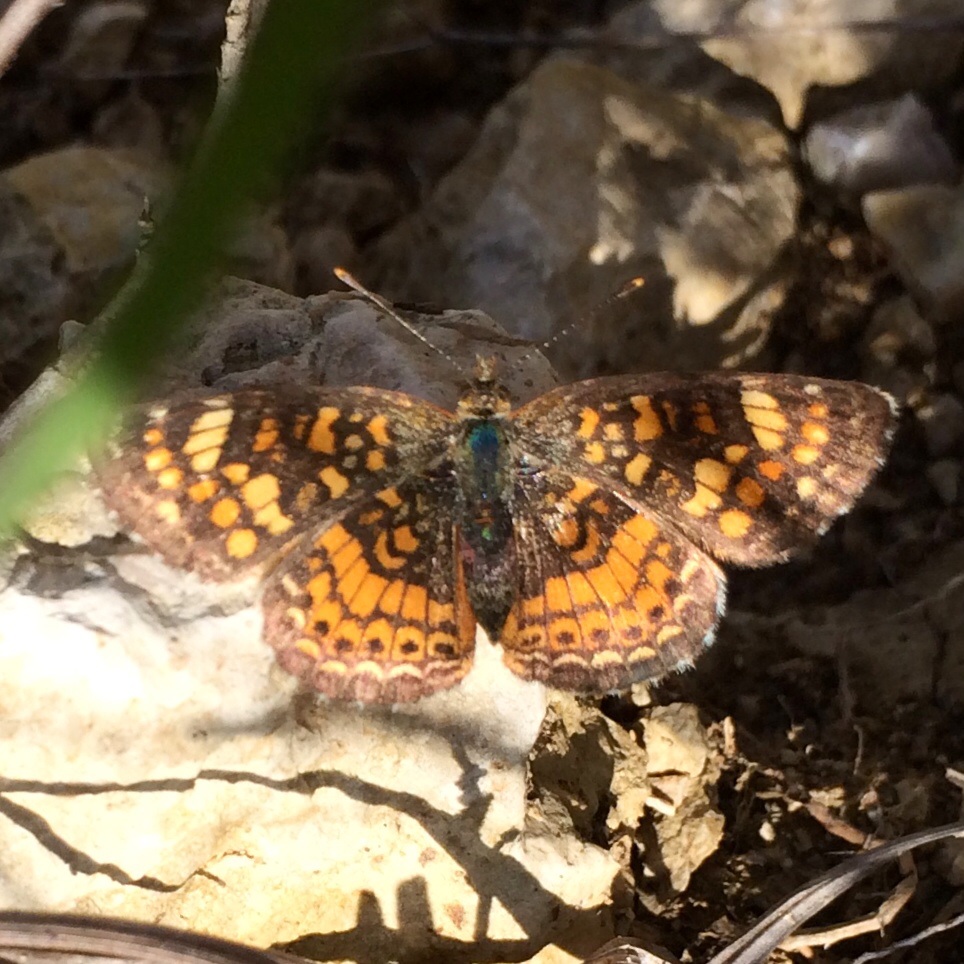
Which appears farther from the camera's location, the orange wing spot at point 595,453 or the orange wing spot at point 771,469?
the orange wing spot at point 595,453

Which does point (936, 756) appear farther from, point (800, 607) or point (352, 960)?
point (352, 960)

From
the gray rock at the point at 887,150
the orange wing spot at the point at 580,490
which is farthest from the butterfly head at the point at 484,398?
the gray rock at the point at 887,150

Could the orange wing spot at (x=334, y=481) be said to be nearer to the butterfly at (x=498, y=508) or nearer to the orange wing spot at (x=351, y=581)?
the butterfly at (x=498, y=508)

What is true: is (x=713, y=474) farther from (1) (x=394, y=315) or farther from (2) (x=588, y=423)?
(1) (x=394, y=315)

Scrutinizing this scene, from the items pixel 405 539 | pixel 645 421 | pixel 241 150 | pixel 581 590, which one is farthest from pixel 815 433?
pixel 241 150

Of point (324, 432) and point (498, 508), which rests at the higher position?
point (324, 432)

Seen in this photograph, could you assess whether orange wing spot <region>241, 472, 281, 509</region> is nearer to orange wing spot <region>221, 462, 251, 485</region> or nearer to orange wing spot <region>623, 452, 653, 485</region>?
orange wing spot <region>221, 462, 251, 485</region>

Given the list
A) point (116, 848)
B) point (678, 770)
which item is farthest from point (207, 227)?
point (678, 770)
